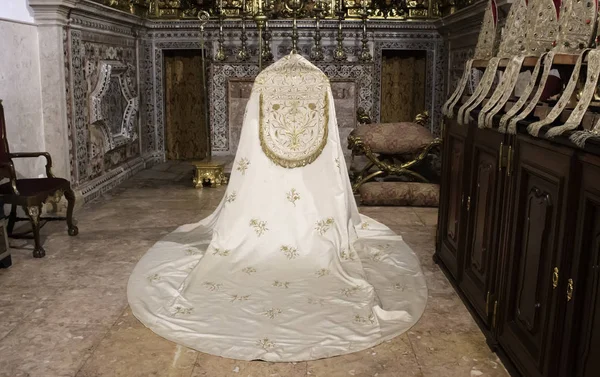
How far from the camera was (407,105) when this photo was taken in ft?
33.1

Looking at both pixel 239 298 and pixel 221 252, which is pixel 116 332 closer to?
pixel 239 298

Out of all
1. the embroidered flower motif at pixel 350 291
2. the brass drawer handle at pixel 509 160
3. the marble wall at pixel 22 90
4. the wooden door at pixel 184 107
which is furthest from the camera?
the wooden door at pixel 184 107

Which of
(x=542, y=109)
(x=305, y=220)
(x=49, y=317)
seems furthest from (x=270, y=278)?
(x=542, y=109)

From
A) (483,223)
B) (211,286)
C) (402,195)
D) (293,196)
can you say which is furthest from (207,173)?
(483,223)

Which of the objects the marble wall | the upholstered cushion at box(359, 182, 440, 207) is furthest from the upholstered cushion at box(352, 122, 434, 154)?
the marble wall

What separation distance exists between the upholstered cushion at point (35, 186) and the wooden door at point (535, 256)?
3675 mm

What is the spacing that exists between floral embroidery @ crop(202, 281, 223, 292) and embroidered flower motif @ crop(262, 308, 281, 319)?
498 millimetres

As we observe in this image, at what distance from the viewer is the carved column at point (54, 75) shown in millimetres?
6172

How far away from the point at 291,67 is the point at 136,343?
250 cm

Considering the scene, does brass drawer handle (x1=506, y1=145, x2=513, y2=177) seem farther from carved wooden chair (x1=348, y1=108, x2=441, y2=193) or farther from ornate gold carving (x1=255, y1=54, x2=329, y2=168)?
carved wooden chair (x1=348, y1=108, x2=441, y2=193)

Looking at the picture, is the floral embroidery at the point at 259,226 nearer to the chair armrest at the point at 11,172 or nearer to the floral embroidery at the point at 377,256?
the floral embroidery at the point at 377,256

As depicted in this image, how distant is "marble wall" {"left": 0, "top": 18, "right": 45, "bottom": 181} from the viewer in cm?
572

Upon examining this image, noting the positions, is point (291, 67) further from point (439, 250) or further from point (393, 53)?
point (393, 53)

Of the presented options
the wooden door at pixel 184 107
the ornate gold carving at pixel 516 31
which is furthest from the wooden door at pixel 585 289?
the wooden door at pixel 184 107
